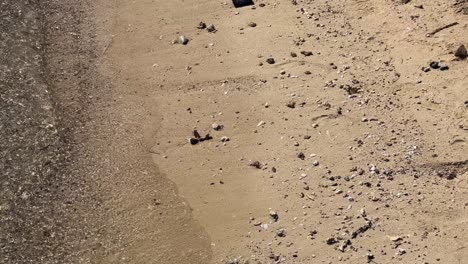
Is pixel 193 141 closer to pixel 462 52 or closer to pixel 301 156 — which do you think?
pixel 301 156

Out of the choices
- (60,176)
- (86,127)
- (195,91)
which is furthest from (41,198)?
(195,91)

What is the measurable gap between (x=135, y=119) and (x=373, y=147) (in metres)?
1.99

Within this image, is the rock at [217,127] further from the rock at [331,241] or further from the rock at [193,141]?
the rock at [331,241]

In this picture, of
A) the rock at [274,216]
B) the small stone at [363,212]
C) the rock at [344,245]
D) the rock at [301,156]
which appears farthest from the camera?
the rock at [301,156]

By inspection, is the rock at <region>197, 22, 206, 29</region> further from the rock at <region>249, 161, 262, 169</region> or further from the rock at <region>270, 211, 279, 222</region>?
the rock at <region>270, 211, 279, 222</region>

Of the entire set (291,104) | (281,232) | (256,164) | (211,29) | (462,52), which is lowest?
(281,232)

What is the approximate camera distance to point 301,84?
631 centimetres

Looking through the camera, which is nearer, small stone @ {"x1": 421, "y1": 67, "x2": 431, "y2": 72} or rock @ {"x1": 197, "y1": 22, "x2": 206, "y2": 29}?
small stone @ {"x1": 421, "y1": 67, "x2": 431, "y2": 72}

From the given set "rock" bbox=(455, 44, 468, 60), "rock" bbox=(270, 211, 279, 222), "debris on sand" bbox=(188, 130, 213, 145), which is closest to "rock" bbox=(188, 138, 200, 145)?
Result: "debris on sand" bbox=(188, 130, 213, 145)

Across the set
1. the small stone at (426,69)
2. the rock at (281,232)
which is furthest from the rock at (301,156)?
the small stone at (426,69)

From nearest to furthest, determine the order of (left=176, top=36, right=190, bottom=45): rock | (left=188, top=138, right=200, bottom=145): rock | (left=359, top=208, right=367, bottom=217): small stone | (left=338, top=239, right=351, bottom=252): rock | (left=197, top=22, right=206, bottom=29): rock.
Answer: (left=338, top=239, right=351, bottom=252): rock, (left=359, top=208, right=367, bottom=217): small stone, (left=188, top=138, right=200, bottom=145): rock, (left=176, top=36, right=190, bottom=45): rock, (left=197, top=22, right=206, bottom=29): rock

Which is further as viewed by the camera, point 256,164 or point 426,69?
point 426,69

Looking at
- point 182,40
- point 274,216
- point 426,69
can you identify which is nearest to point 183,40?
point 182,40

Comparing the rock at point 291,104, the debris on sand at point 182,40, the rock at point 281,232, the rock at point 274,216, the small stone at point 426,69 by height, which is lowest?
the rock at point 281,232
